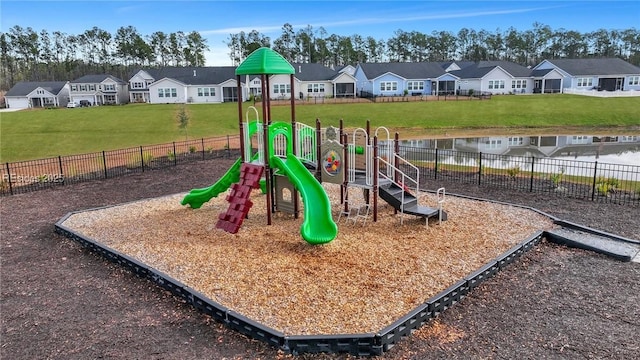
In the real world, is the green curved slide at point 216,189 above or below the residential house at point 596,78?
below

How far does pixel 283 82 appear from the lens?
60.4 m

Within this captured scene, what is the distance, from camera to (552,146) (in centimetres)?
2984

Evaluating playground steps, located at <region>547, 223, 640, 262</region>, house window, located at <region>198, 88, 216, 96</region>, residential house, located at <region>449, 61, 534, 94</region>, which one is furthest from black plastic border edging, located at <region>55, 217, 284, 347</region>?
residential house, located at <region>449, 61, 534, 94</region>

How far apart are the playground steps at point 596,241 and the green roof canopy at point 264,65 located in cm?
767

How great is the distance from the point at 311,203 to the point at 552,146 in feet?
81.3

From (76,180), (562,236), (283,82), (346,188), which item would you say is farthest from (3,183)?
(283,82)

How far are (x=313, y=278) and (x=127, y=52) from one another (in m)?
98.7

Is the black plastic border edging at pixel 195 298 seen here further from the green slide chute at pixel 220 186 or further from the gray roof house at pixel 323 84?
the gray roof house at pixel 323 84

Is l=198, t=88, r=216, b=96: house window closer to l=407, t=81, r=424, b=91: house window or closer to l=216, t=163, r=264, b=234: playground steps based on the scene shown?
l=407, t=81, r=424, b=91: house window

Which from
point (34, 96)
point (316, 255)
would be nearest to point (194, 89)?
point (34, 96)

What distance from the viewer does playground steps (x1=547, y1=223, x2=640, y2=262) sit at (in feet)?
32.2

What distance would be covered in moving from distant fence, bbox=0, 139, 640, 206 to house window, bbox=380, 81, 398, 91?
36.3 meters

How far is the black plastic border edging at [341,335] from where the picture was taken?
652cm

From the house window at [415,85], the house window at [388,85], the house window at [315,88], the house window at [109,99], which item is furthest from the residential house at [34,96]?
the house window at [415,85]
